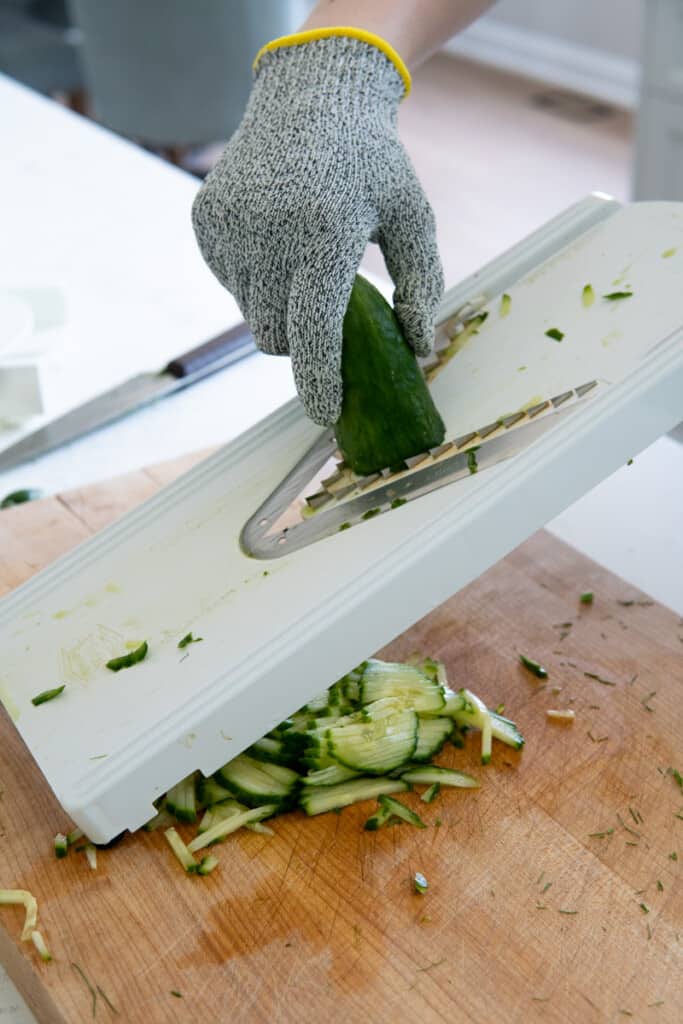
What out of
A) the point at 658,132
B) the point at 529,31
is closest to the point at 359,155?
the point at 658,132

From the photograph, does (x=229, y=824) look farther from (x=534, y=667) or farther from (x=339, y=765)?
(x=534, y=667)

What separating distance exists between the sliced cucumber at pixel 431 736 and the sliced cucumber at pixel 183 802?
21 centimetres

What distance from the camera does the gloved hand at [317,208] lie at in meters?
1.13

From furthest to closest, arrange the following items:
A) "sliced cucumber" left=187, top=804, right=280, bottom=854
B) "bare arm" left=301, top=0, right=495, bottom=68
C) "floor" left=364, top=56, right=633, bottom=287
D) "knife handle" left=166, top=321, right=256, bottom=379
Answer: "floor" left=364, top=56, right=633, bottom=287 < "knife handle" left=166, top=321, right=256, bottom=379 < "bare arm" left=301, top=0, right=495, bottom=68 < "sliced cucumber" left=187, top=804, right=280, bottom=854

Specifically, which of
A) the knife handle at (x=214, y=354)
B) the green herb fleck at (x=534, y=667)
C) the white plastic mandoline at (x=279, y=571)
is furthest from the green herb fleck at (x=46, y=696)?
the knife handle at (x=214, y=354)

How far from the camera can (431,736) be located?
114 cm

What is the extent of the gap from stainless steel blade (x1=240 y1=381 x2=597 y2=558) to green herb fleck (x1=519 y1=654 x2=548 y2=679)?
24 cm

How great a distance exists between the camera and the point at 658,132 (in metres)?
3.31

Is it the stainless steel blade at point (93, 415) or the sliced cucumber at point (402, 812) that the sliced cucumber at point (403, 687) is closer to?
the sliced cucumber at point (402, 812)

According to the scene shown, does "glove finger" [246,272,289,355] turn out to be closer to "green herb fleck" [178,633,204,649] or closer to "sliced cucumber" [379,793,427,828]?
"green herb fleck" [178,633,204,649]

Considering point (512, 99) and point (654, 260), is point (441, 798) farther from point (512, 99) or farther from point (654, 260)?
point (512, 99)

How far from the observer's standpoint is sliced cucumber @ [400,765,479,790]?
1118 millimetres

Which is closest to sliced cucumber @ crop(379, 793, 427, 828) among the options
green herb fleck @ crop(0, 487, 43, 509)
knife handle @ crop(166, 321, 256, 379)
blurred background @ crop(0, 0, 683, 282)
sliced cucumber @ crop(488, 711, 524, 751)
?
sliced cucumber @ crop(488, 711, 524, 751)

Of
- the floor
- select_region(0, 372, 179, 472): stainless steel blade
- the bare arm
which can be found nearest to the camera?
the bare arm
